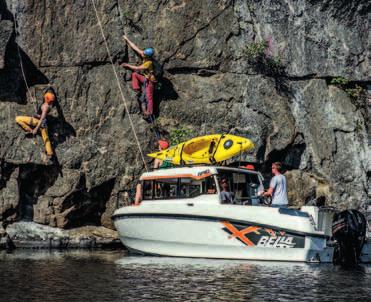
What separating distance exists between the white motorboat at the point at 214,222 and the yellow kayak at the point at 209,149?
62cm

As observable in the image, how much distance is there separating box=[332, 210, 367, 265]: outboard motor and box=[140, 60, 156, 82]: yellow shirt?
911 cm

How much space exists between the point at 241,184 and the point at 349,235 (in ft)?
11.4

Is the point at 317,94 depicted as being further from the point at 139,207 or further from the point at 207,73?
the point at 139,207

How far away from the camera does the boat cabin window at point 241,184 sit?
17453 millimetres

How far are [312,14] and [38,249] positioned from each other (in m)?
12.9

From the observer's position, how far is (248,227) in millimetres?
15820

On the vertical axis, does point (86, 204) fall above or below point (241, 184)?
below

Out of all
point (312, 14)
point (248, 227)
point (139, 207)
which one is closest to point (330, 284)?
point (248, 227)

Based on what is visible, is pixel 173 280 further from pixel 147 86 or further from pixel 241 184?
pixel 147 86

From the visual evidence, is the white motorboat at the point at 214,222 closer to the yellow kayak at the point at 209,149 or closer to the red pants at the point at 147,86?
the yellow kayak at the point at 209,149

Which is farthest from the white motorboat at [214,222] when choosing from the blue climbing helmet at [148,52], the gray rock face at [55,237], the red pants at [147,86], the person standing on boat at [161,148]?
the blue climbing helmet at [148,52]

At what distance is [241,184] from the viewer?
18.1 meters

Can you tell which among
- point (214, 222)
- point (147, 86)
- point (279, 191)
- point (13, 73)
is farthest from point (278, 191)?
point (13, 73)

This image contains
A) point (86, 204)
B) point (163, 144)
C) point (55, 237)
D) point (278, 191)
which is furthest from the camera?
point (86, 204)
